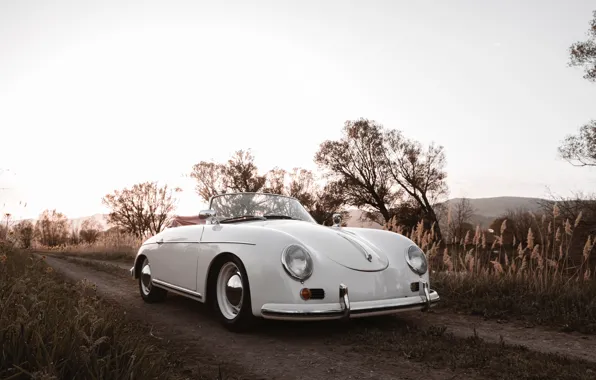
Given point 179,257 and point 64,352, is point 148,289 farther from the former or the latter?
point 64,352

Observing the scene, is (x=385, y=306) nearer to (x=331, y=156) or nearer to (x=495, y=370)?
(x=495, y=370)

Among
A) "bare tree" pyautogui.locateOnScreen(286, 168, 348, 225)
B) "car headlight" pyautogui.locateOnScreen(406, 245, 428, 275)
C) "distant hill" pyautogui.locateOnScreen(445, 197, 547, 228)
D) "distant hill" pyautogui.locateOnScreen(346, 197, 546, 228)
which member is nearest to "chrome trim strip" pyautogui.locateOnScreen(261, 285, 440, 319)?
"car headlight" pyautogui.locateOnScreen(406, 245, 428, 275)

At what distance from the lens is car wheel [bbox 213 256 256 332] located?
378cm

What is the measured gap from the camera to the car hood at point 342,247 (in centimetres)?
374

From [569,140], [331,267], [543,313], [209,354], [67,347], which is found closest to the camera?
[67,347]

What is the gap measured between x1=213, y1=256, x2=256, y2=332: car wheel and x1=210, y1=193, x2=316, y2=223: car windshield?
1021 millimetres

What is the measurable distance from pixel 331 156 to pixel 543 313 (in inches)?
1006

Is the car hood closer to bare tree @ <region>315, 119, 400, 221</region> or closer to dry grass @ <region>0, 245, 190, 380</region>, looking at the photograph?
dry grass @ <region>0, 245, 190, 380</region>

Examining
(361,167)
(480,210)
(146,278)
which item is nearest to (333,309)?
(146,278)

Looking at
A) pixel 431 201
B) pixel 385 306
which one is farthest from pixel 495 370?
pixel 431 201

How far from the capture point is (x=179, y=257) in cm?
489

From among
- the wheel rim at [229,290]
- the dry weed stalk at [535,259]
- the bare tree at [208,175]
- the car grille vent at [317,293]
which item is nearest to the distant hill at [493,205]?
the dry weed stalk at [535,259]

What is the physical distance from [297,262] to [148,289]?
9.70 feet

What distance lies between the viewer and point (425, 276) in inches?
165
